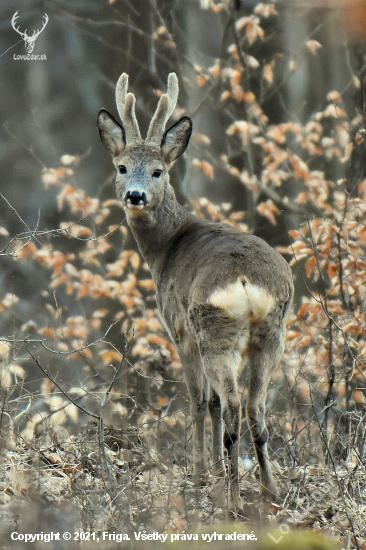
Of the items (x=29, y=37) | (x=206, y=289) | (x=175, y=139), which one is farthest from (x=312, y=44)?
(x=206, y=289)

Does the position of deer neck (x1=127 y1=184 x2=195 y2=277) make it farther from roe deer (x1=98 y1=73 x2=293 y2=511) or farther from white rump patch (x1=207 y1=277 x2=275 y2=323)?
white rump patch (x1=207 y1=277 x2=275 y2=323)

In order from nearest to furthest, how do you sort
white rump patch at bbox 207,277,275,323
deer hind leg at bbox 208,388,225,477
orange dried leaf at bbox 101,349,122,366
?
white rump patch at bbox 207,277,275,323 < deer hind leg at bbox 208,388,225,477 < orange dried leaf at bbox 101,349,122,366

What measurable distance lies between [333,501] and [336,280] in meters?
3.19

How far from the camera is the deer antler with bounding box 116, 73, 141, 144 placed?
6164mm

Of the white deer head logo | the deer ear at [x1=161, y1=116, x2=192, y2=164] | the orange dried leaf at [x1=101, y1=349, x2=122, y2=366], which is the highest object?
the white deer head logo

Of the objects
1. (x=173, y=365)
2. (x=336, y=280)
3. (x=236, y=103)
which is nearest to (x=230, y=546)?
(x=336, y=280)

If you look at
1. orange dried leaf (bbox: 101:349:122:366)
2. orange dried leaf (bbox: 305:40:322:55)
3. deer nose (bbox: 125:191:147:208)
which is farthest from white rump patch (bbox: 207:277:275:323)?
orange dried leaf (bbox: 305:40:322:55)

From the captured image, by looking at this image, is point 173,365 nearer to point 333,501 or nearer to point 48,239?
point 48,239

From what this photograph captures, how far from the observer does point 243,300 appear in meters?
4.47

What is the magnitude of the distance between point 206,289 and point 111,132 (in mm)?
2271

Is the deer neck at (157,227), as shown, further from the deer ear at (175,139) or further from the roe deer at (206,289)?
the deer ear at (175,139)

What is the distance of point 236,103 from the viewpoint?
1013 centimetres

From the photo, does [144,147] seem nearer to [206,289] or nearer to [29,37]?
[206,289]

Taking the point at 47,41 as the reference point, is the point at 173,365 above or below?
below
